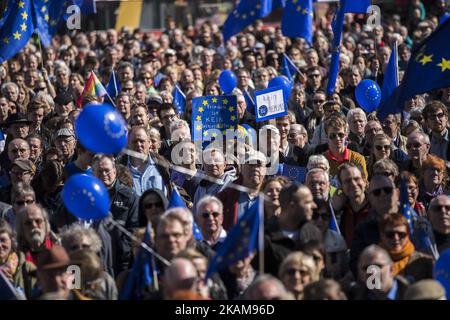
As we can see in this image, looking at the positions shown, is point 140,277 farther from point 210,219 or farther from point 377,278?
point 377,278

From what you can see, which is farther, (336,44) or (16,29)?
(16,29)

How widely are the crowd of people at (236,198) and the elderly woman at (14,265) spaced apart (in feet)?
0.03

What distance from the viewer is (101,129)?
8.95m

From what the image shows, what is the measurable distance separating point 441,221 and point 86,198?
2.65 m

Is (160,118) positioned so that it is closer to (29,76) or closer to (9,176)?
(9,176)

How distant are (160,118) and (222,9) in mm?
19884

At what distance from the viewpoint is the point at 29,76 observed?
17094mm

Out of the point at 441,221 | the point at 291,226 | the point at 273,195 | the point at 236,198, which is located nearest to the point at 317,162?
the point at 236,198

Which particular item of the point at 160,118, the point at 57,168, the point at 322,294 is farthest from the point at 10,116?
the point at 322,294

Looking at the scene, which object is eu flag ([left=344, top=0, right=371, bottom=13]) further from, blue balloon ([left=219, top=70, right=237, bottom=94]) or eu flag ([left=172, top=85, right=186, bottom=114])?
eu flag ([left=172, top=85, right=186, bottom=114])

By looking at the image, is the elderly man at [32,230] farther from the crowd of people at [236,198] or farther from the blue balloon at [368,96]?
the blue balloon at [368,96]

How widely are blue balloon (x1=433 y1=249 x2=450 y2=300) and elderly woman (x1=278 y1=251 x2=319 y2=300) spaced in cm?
85

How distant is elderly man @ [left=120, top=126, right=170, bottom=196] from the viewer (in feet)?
35.6

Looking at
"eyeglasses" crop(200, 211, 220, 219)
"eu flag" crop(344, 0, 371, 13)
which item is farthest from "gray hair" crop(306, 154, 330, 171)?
"eu flag" crop(344, 0, 371, 13)
